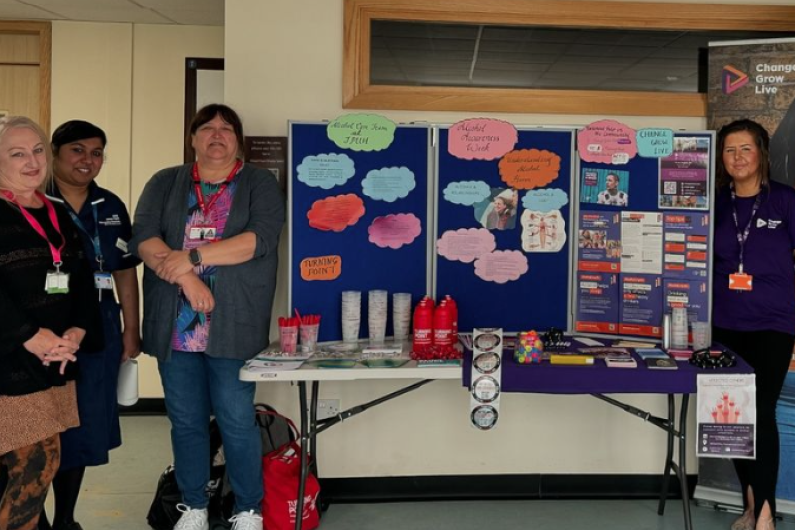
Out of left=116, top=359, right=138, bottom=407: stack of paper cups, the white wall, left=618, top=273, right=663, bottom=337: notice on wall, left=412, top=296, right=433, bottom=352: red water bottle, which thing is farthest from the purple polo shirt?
the white wall

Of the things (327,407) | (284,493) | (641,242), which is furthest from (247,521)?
(641,242)

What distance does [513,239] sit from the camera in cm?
270

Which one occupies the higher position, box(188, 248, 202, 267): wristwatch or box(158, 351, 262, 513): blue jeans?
box(188, 248, 202, 267): wristwatch

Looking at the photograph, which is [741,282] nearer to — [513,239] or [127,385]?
[513,239]

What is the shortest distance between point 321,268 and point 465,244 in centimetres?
60

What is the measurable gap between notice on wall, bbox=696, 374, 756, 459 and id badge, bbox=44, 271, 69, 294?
209cm

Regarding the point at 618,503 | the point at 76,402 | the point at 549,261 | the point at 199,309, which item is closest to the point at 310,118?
the point at 199,309

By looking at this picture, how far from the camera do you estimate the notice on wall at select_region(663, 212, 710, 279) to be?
262 centimetres

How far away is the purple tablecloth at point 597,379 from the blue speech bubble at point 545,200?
722mm

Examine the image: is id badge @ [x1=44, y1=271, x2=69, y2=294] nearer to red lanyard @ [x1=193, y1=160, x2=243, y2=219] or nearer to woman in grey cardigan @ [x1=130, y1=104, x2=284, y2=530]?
woman in grey cardigan @ [x1=130, y1=104, x2=284, y2=530]

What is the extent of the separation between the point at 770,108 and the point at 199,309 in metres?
2.48

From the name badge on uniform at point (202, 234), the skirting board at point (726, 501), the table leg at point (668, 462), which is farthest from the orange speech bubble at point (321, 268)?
the skirting board at point (726, 501)

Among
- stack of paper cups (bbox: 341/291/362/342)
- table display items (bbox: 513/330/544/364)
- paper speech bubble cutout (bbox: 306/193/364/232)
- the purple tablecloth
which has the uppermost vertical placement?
paper speech bubble cutout (bbox: 306/193/364/232)

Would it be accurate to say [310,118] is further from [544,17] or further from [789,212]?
[789,212]
